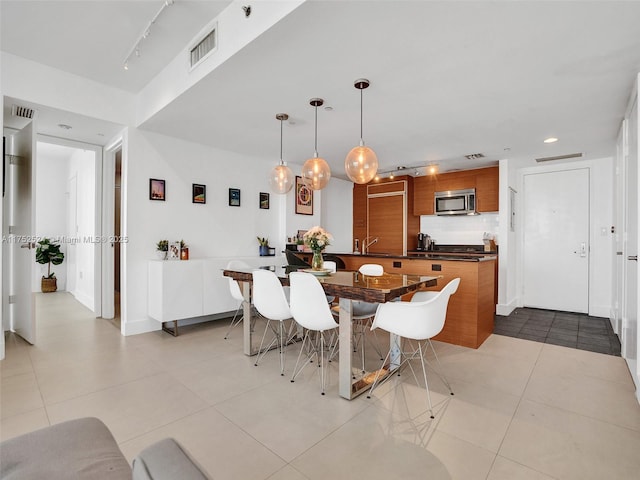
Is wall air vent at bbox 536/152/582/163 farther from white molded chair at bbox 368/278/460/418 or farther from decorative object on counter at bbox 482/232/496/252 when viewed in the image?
white molded chair at bbox 368/278/460/418

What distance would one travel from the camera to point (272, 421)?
78.5 inches

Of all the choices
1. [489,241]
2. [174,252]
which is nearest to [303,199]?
[174,252]

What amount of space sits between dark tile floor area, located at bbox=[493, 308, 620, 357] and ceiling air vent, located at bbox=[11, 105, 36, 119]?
5622mm

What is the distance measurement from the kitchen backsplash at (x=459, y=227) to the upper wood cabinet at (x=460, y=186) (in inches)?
15.6

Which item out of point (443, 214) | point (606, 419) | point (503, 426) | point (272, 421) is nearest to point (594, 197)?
point (443, 214)

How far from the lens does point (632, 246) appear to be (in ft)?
8.84

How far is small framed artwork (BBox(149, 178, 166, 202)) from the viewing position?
3.93m

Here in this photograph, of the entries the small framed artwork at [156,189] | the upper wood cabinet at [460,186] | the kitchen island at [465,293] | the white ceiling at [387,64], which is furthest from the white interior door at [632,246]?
the small framed artwork at [156,189]

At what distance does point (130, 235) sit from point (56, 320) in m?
1.82

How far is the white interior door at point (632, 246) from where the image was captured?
255 centimetres

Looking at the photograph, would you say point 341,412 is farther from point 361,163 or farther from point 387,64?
point 387,64

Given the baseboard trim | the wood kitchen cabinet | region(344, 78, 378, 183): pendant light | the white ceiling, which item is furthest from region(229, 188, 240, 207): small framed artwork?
the baseboard trim

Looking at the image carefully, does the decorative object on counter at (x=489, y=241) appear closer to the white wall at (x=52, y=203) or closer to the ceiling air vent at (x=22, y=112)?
the ceiling air vent at (x=22, y=112)

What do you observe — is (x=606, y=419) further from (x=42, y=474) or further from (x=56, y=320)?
(x=56, y=320)
